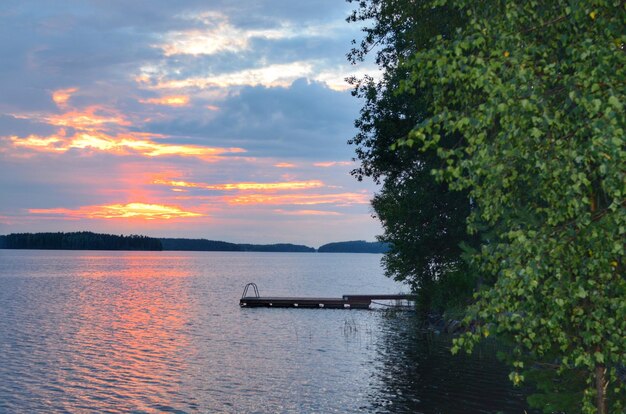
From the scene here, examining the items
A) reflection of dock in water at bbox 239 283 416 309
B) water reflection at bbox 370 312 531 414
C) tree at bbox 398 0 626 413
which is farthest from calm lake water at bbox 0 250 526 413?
tree at bbox 398 0 626 413

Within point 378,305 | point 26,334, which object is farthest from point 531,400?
point 378,305

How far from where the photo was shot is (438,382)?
2903cm

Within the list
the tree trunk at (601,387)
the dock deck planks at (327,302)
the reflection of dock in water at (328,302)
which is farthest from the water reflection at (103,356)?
the tree trunk at (601,387)

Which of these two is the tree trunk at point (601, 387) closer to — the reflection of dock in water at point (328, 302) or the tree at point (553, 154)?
the tree at point (553, 154)

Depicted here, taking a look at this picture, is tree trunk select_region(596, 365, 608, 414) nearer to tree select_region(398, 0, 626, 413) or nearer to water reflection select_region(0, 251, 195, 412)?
tree select_region(398, 0, 626, 413)

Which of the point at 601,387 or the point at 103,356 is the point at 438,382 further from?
the point at 103,356

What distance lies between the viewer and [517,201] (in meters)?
11.0

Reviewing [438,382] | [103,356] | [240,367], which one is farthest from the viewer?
→ [103,356]

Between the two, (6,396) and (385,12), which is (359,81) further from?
(6,396)

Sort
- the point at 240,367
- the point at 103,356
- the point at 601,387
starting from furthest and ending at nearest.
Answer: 1. the point at 103,356
2. the point at 240,367
3. the point at 601,387

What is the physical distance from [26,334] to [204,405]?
95.1ft

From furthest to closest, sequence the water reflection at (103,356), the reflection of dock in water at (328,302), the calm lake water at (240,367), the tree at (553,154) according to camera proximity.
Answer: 1. the reflection of dock in water at (328,302)
2. the water reflection at (103,356)
3. the calm lake water at (240,367)
4. the tree at (553,154)

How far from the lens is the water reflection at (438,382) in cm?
2492

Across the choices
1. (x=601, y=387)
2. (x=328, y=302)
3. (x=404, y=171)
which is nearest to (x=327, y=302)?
(x=328, y=302)
